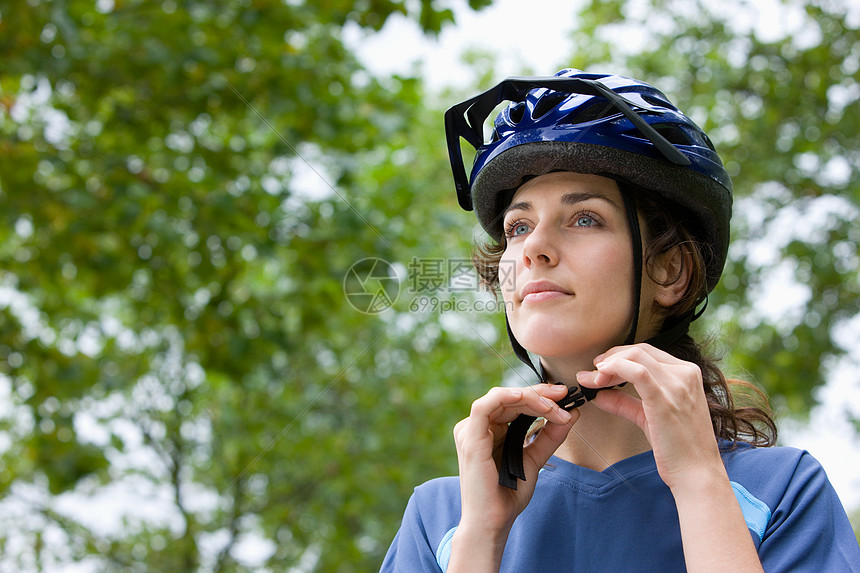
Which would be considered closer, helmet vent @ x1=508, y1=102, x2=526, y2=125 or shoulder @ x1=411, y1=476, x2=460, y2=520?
shoulder @ x1=411, y1=476, x2=460, y2=520

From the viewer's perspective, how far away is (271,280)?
1143 centimetres

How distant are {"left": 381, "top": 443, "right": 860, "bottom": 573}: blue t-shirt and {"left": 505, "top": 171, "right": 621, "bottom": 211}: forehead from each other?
70 cm

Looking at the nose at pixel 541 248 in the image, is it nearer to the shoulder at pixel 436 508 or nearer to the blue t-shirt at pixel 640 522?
the blue t-shirt at pixel 640 522

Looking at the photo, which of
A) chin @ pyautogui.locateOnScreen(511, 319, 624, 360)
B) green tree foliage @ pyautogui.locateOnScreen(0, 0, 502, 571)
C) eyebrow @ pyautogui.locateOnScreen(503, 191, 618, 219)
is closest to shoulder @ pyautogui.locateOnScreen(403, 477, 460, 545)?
chin @ pyautogui.locateOnScreen(511, 319, 624, 360)

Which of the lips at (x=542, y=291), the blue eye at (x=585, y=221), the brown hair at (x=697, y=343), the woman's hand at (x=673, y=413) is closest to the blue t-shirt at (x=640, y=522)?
the brown hair at (x=697, y=343)

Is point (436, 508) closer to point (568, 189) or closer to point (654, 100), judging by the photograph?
point (568, 189)

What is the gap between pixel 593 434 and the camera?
7.39 ft

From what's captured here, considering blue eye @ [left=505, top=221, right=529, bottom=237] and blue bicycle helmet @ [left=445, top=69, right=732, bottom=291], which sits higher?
blue bicycle helmet @ [left=445, top=69, right=732, bottom=291]

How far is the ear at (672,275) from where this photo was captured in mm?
2289

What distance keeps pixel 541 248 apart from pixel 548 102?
1.72ft

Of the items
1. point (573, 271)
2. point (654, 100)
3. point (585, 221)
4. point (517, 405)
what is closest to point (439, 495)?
point (517, 405)

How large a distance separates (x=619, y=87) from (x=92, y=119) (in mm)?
5342

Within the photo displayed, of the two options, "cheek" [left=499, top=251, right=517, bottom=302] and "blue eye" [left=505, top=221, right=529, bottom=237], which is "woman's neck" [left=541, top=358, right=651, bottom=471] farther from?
"blue eye" [left=505, top=221, right=529, bottom=237]

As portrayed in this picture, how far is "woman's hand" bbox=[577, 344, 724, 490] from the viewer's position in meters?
1.80
